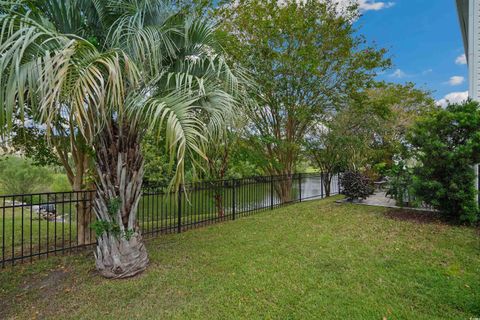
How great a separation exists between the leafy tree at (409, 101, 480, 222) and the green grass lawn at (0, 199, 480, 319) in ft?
1.94

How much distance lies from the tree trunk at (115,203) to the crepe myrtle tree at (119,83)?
1 centimetres

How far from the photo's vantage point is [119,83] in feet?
7.28

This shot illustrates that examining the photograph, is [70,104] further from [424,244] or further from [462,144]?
[462,144]

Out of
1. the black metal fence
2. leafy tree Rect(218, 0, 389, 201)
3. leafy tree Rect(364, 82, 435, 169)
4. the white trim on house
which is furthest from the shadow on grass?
leafy tree Rect(364, 82, 435, 169)

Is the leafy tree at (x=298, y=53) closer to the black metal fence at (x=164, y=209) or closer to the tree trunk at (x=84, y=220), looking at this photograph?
the black metal fence at (x=164, y=209)

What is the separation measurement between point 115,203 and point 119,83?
5.70 feet

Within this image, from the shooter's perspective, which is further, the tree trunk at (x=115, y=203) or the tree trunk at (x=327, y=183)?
the tree trunk at (x=327, y=183)

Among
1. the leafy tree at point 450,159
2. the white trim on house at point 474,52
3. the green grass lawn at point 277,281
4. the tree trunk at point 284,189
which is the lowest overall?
the green grass lawn at point 277,281

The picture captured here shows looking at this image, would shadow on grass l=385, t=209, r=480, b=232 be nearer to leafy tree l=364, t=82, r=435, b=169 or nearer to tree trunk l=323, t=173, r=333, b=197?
tree trunk l=323, t=173, r=333, b=197

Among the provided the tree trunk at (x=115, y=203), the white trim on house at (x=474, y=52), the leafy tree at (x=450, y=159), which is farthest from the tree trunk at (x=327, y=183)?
the tree trunk at (x=115, y=203)

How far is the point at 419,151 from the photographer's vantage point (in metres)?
5.82

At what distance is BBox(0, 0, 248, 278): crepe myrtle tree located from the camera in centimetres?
211

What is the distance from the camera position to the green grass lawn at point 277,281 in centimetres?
255

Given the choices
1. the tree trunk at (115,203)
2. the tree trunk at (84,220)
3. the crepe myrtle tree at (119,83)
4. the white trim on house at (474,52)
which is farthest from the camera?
the white trim on house at (474,52)
